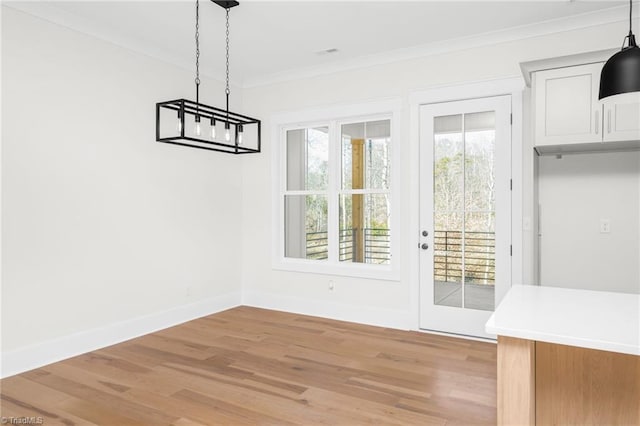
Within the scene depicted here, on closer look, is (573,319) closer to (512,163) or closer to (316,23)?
(512,163)

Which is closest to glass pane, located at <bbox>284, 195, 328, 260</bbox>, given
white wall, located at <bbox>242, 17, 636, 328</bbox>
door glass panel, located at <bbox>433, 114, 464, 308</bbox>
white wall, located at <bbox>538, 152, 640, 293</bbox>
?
white wall, located at <bbox>242, 17, 636, 328</bbox>

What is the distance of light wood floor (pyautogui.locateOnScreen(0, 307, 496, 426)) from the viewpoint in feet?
8.35

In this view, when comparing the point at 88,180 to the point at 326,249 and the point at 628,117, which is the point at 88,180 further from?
the point at 628,117

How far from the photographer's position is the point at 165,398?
2.76 meters

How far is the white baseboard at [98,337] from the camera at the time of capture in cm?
320

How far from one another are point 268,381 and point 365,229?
209 cm

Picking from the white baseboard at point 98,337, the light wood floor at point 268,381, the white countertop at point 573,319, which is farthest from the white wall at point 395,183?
the white countertop at point 573,319

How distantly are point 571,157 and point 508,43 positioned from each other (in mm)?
1137

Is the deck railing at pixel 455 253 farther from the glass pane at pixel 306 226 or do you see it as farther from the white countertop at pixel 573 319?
the white countertop at pixel 573 319

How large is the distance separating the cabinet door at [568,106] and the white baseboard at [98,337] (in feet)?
12.0

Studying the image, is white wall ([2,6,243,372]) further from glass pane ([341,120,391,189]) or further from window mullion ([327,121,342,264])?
glass pane ([341,120,391,189])

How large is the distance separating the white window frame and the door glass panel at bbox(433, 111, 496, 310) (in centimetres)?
42

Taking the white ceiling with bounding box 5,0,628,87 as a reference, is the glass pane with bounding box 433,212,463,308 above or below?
below

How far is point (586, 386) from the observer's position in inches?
70.3
